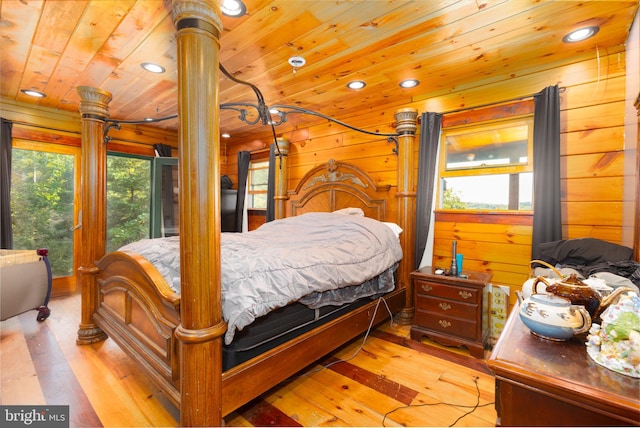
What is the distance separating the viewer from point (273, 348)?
1620 millimetres

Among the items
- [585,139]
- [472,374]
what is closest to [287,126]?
[585,139]

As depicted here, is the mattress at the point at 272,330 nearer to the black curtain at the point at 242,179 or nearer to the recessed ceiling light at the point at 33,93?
the black curtain at the point at 242,179

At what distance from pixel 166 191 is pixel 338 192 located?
112 inches

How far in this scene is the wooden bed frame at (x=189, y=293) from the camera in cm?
125

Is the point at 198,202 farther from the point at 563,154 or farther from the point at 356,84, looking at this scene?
the point at 563,154

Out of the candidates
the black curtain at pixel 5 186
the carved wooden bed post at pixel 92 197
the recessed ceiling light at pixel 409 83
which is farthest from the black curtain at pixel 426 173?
the black curtain at pixel 5 186

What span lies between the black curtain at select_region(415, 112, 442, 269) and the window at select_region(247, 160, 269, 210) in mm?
2650

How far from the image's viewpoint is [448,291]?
7.76 feet

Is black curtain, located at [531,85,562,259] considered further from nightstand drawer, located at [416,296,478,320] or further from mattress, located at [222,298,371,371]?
mattress, located at [222,298,371,371]

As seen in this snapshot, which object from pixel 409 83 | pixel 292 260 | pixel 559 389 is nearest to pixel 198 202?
pixel 292 260

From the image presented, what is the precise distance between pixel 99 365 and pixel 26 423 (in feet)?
1.80

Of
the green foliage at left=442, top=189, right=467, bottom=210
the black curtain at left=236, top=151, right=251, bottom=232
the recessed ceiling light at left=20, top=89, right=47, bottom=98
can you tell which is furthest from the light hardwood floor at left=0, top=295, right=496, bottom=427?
the black curtain at left=236, top=151, right=251, bottom=232

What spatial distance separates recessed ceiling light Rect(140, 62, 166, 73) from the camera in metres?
2.49

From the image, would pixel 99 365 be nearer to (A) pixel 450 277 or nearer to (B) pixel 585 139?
(A) pixel 450 277
